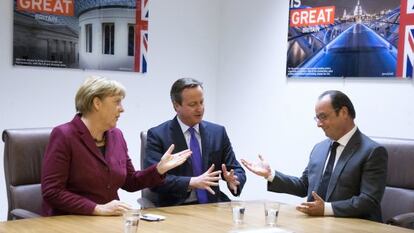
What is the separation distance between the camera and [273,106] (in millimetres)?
4598

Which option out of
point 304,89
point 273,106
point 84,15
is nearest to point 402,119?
point 304,89

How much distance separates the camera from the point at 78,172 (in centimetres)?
252

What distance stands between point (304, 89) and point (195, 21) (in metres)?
1.34

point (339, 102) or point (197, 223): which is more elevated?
point (339, 102)

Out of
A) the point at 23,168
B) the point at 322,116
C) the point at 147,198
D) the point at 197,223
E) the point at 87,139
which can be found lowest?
the point at 147,198

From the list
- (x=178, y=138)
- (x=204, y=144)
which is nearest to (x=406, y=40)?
(x=204, y=144)

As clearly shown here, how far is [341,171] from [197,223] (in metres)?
0.93

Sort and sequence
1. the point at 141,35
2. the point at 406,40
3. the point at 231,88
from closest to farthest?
1. the point at 406,40
2. the point at 141,35
3. the point at 231,88

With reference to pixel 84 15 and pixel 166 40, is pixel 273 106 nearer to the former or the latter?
pixel 166 40

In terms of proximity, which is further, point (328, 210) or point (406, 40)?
point (406, 40)

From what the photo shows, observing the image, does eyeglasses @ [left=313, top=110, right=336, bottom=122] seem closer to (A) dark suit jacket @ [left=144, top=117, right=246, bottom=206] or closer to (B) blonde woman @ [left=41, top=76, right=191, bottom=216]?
(A) dark suit jacket @ [left=144, top=117, right=246, bottom=206]

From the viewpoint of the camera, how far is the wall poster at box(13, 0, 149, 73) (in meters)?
3.88

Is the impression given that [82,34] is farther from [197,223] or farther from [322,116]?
[197,223]

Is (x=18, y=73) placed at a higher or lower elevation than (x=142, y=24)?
lower
